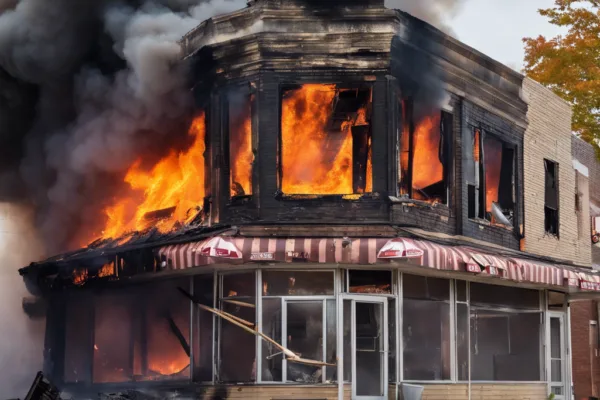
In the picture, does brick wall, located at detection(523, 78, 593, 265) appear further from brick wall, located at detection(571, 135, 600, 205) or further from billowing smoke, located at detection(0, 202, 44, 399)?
billowing smoke, located at detection(0, 202, 44, 399)

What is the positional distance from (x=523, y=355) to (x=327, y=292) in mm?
6667

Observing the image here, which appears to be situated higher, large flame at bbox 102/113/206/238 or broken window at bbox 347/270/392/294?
large flame at bbox 102/113/206/238

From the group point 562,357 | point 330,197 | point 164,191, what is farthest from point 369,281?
point 562,357

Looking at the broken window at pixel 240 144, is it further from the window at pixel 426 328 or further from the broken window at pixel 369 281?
the window at pixel 426 328

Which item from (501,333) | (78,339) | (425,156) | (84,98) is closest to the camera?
(425,156)

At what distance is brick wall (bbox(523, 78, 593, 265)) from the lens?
999 inches

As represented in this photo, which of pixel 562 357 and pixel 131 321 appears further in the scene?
pixel 562 357

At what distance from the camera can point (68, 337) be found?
2447 cm

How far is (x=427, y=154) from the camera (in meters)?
21.8

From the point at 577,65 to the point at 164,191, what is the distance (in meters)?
21.5

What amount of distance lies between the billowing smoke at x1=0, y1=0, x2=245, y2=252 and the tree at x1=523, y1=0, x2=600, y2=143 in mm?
19355

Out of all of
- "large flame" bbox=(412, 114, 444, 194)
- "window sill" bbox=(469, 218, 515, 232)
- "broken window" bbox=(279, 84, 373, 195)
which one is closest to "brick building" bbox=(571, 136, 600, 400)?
"window sill" bbox=(469, 218, 515, 232)

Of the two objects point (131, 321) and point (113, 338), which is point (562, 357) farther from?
point (113, 338)

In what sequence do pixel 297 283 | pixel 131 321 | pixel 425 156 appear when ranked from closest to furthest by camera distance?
pixel 297 283
pixel 425 156
pixel 131 321
